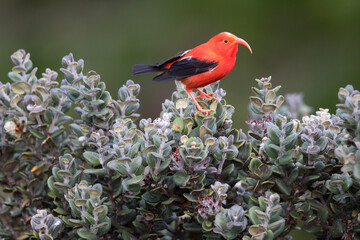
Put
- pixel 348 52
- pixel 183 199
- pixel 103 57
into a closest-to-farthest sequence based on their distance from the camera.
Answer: pixel 183 199, pixel 348 52, pixel 103 57

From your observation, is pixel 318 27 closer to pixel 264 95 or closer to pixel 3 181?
pixel 264 95

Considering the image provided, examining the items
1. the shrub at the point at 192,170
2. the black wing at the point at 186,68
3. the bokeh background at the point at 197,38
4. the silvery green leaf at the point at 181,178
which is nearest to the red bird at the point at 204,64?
the black wing at the point at 186,68

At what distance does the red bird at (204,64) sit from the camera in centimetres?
215

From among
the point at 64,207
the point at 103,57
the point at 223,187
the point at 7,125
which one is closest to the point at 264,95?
the point at 223,187

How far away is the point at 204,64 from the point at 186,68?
84 mm

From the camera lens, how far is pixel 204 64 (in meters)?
2.21

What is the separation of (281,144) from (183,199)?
0.41 metres

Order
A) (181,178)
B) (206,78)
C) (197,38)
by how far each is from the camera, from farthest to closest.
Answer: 1. (197,38)
2. (206,78)
3. (181,178)

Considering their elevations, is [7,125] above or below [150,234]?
above

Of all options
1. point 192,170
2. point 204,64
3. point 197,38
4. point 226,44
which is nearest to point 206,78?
point 204,64

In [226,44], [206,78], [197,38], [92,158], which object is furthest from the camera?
A: [197,38]

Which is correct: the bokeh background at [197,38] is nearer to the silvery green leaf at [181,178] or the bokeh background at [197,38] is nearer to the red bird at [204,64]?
the red bird at [204,64]

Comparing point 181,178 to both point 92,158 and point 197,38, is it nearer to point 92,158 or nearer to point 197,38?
point 92,158

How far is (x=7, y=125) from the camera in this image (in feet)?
6.71
